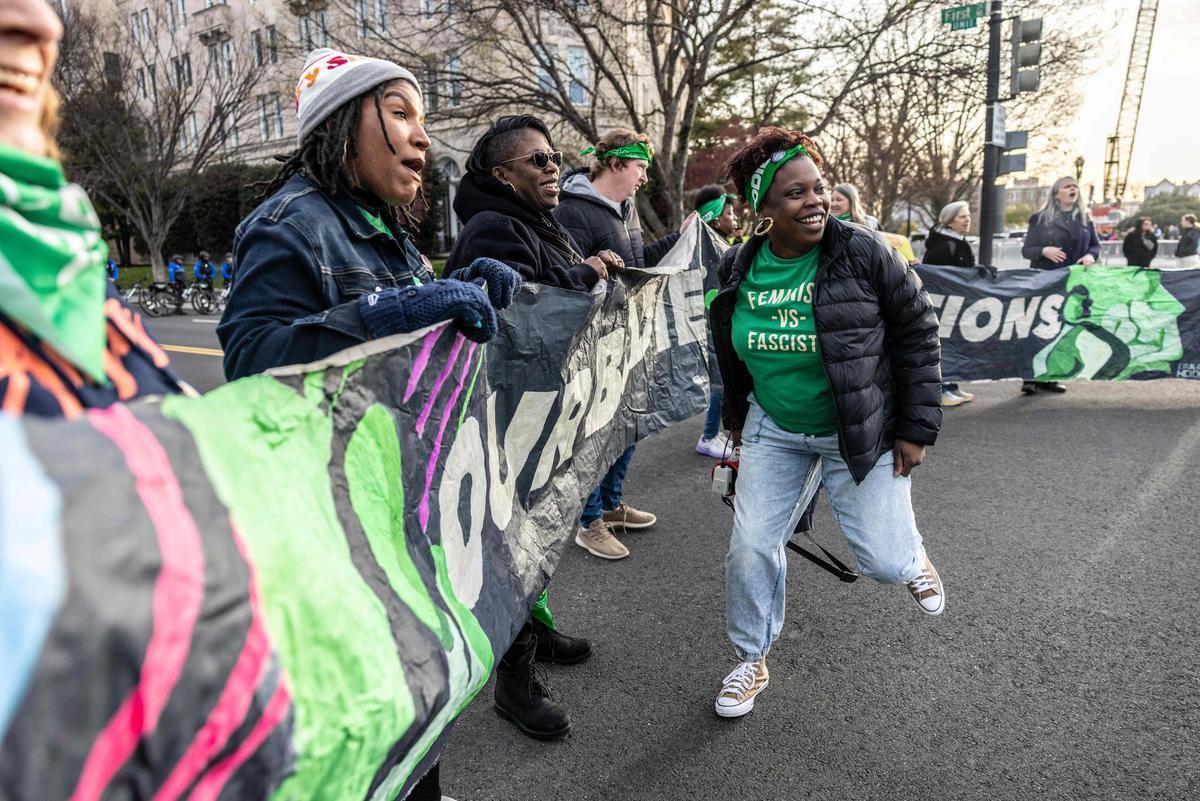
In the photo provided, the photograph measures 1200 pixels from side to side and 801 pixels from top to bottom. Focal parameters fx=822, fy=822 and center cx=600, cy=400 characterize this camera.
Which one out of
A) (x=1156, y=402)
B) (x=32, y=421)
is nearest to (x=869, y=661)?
(x=32, y=421)

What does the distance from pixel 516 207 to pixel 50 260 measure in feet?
7.22

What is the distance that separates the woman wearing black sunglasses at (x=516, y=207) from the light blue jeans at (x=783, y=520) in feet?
3.32

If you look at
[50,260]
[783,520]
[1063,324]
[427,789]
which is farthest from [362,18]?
[50,260]

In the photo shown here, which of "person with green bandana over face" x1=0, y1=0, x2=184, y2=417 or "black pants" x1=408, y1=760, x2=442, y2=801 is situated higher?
"person with green bandana over face" x1=0, y1=0, x2=184, y2=417

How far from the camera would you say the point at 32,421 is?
926 millimetres

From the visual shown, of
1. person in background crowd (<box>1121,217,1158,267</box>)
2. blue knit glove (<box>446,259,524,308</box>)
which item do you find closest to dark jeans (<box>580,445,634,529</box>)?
blue knit glove (<box>446,259,524,308</box>)

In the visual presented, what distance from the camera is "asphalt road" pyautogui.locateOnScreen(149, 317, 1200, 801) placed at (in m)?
2.53

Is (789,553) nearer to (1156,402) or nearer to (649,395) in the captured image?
(649,395)

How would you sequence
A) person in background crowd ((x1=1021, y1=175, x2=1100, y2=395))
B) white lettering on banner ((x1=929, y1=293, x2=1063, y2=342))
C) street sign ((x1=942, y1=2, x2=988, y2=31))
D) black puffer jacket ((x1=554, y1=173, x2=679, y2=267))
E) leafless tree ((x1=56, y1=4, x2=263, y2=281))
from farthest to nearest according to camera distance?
leafless tree ((x1=56, y1=4, x2=263, y2=281)) < street sign ((x1=942, y1=2, x2=988, y2=31)) < person in background crowd ((x1=1021, y1=175, x2=1100, y2=395)) < white lettering on banner ((x1=929, y1=293, x2=1063, y2=342)) < black puffer jacket ((x1=554, y1=173, x2=679, y2=267))

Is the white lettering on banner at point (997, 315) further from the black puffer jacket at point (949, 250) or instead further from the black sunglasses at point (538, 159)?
the black sunglasses at point (538, 159)

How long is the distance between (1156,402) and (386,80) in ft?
25.1

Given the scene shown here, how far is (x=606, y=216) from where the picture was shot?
13.8ft

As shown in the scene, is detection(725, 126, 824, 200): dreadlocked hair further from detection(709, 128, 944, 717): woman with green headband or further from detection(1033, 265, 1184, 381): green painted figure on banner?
detection(1033, 265, 1184, 381): green painted figure on banner

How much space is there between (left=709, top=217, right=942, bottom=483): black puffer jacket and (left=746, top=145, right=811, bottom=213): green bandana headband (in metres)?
0.27
